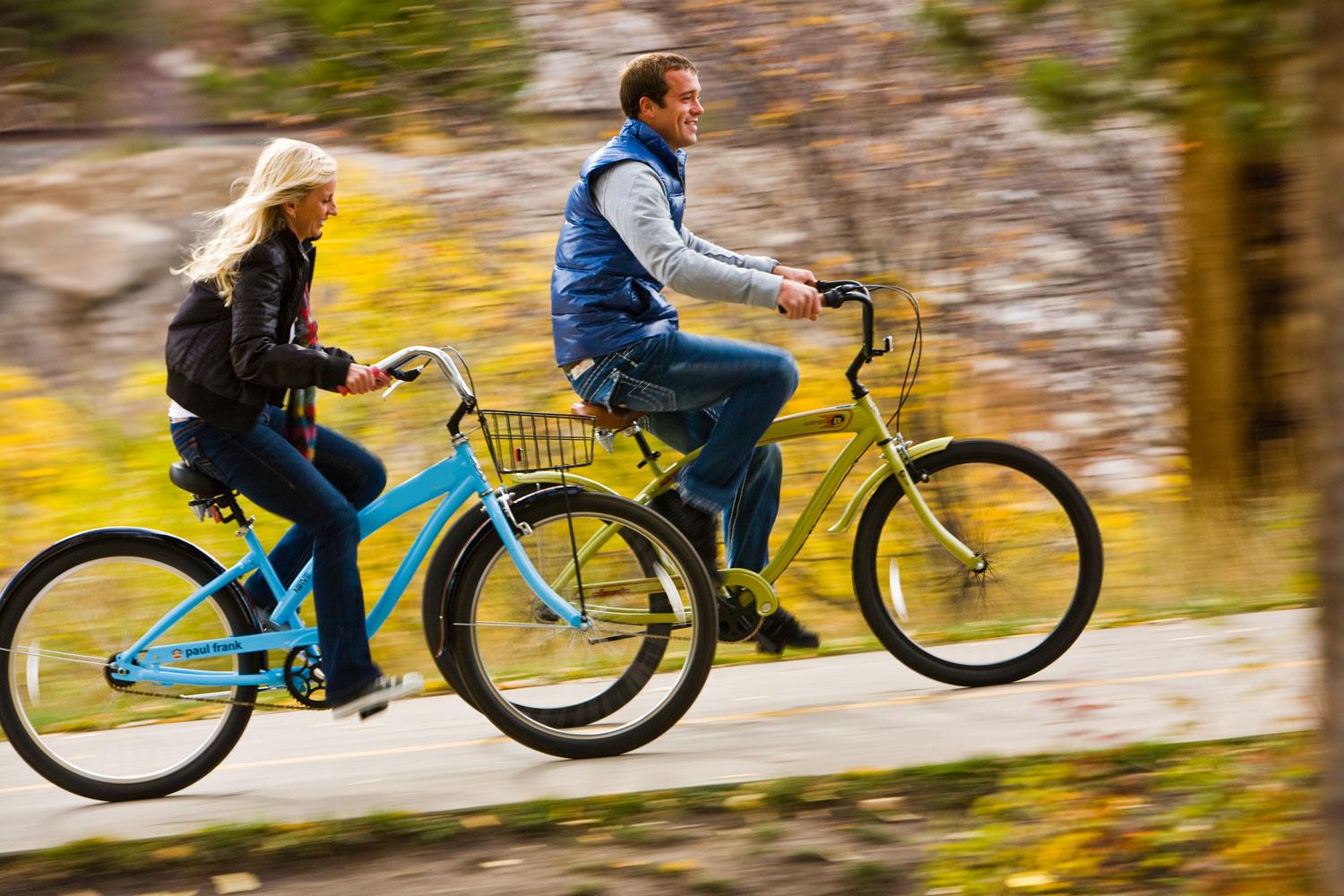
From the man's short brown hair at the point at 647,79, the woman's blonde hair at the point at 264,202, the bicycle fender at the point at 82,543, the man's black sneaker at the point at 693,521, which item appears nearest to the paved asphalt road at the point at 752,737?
the man's black sneaker at the point at 693,521

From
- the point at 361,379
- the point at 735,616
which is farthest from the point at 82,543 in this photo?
the point at 735,616

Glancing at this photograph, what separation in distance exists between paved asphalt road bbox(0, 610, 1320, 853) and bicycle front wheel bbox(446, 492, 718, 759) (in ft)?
0.47

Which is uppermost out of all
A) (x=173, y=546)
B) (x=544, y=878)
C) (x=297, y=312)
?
(x=297, y=312)

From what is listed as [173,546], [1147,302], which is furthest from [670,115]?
[1147,302]

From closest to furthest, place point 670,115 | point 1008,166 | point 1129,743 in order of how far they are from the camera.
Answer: point 1129,743 → point 670,115 → point 1008,166

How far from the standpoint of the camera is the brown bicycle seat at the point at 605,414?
15.9 ft

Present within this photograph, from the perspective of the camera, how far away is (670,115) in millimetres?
4723

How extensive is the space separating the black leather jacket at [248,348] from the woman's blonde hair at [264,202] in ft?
0.11

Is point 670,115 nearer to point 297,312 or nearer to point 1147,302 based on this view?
point 297,312

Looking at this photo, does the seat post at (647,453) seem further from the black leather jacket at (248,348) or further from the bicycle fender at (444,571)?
the black leather jacket at (248,348)

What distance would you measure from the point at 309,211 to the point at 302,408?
0.58 metres

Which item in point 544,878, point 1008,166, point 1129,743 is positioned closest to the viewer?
point 544,878

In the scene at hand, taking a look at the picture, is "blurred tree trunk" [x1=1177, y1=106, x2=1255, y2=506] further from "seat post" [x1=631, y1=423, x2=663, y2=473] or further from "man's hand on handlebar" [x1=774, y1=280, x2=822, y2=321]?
"seat post" [x1=631, y1=423, x2=663, y2=473]

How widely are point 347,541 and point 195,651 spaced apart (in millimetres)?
545
